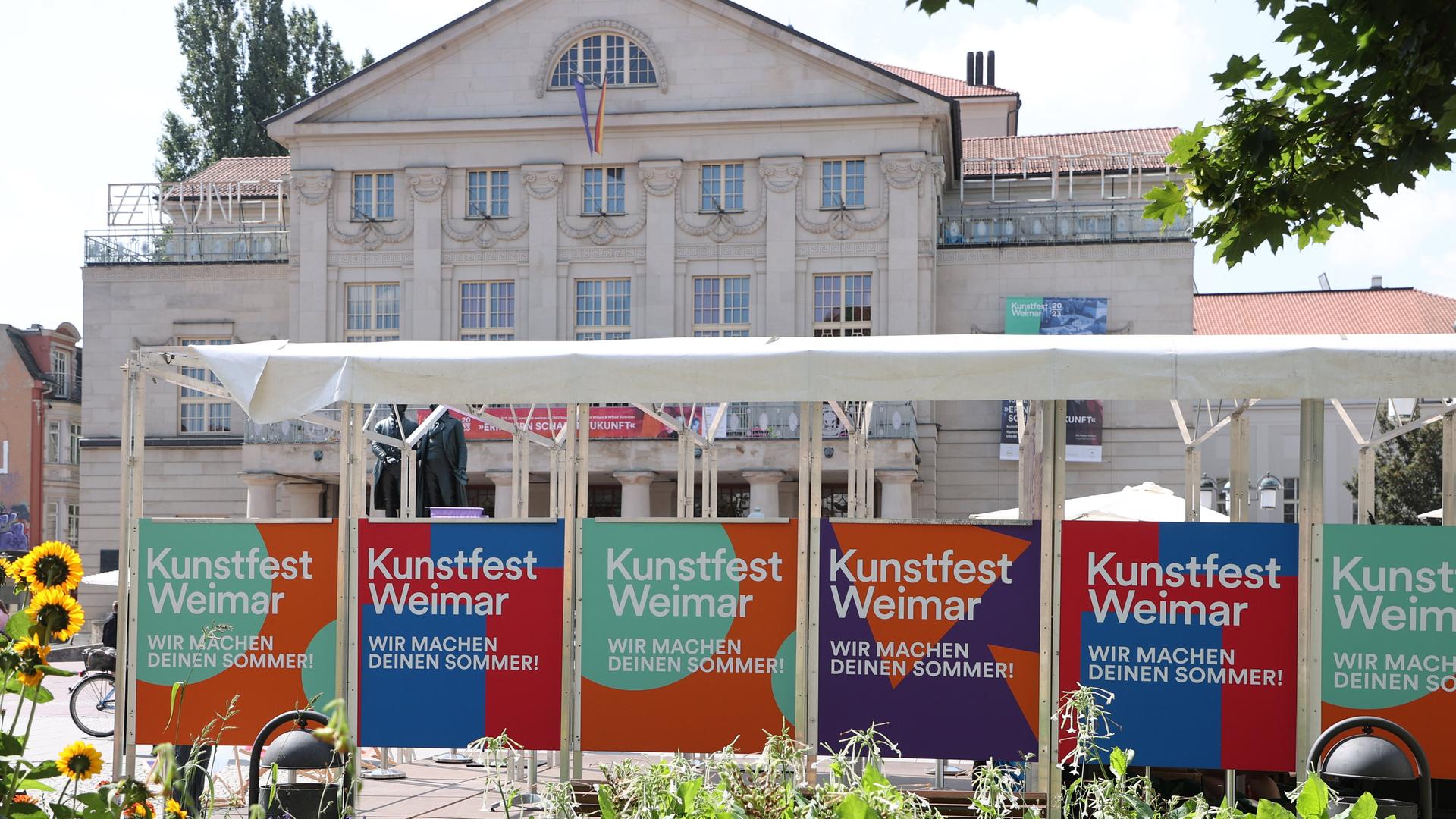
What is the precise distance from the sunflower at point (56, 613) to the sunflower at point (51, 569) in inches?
3.2

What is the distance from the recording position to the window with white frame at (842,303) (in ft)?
137

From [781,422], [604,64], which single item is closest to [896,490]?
[781,422]

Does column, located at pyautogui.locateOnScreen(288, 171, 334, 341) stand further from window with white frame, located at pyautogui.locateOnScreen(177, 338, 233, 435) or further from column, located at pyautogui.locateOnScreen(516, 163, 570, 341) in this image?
column, located at pyautogui.locateOnScreen(516, 163, 570, 341)

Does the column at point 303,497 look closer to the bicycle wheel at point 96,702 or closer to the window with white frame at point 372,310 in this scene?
the window with white frame at point 372,310

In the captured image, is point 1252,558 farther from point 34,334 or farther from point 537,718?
point 34,334

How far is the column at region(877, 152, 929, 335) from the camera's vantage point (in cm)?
4088

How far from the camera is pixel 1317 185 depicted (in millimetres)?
7156

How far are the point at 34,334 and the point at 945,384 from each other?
2525 inches

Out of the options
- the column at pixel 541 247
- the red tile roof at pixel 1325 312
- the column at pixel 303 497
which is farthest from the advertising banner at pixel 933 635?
the red tile roof at pixel 1325 312

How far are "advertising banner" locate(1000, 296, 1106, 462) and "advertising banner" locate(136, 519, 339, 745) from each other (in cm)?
3412

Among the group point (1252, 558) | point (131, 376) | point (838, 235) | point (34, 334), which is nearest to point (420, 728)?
point (131, 376)

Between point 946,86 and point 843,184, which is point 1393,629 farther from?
point 946,86

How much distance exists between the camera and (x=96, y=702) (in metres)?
20.4

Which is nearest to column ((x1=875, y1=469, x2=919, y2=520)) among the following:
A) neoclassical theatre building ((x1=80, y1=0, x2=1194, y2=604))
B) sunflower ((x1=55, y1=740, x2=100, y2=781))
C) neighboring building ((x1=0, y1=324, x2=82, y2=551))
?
neoclassical theatre building ((x1=80, y1=0, x2=1194, y2=604))
